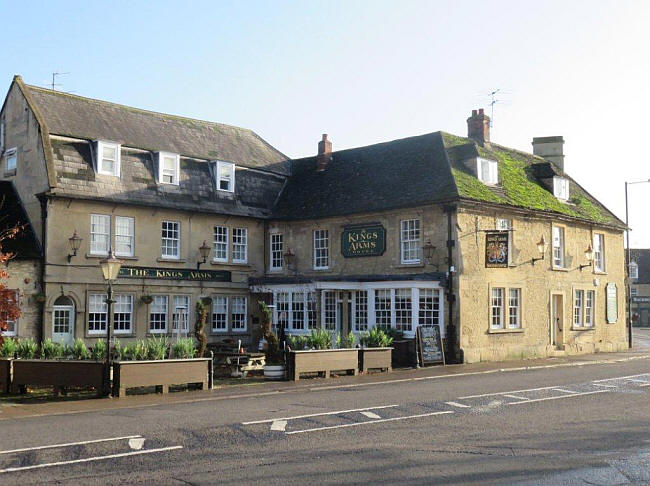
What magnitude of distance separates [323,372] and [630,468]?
13.5m

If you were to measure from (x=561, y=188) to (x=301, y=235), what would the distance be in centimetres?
1206

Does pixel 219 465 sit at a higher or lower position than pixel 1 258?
lower

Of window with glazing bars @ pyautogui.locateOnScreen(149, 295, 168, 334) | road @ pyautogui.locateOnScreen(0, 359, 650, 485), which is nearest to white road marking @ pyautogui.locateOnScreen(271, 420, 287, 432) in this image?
road @ pyautogui.locateOnScreen(0, 359, 650, 485)

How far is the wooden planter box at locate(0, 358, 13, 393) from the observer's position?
18.2 meters

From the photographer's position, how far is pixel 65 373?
1731cm

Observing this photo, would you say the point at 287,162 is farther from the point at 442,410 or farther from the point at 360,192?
the point at 442,410

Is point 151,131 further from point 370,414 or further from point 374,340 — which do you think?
point 370,414

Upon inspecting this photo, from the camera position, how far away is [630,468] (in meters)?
9.30

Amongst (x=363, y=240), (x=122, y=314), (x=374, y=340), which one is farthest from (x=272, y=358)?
(x=363, y=240)

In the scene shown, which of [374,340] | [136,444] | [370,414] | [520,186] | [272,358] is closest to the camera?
[136,444]

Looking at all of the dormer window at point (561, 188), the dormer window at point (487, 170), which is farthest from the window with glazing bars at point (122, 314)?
the dormer window at point (561, 188)

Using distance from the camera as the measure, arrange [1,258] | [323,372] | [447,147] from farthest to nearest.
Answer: [447,147]
[323,372]
[1,258]

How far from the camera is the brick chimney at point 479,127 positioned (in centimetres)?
3303

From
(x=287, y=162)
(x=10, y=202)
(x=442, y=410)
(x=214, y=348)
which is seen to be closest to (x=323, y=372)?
(x=214, y=348)
